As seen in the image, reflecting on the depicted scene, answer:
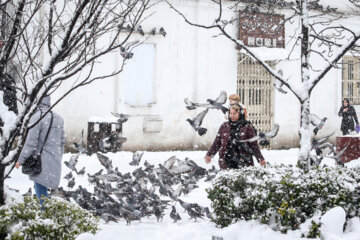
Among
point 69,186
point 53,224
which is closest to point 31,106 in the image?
point 53,224

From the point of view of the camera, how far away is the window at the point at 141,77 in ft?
50.1

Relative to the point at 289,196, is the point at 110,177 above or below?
below

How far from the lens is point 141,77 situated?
50.7 feet

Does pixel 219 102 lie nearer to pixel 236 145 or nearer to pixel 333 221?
pixel 236 145

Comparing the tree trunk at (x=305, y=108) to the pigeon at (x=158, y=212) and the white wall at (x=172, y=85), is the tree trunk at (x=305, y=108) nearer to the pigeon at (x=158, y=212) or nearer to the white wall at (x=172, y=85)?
the pigeon at (x=158, y=212)

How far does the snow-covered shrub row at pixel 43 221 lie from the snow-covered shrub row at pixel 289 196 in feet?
5.31

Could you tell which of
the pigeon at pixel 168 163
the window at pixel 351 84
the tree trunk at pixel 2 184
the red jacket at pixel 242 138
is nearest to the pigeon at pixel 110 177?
the pigeon at pixel 168 163

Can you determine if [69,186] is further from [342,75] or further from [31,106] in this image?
[342,75]

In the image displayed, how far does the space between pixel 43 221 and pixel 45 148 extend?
2177 mm

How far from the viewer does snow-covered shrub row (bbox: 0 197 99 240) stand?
4.06m

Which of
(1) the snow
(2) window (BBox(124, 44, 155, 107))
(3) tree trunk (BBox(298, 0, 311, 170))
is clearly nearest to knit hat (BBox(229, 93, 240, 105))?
(3) tree trunk (BBox(298, 0, 311, 170))

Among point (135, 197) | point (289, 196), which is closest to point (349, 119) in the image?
point (135, 197)

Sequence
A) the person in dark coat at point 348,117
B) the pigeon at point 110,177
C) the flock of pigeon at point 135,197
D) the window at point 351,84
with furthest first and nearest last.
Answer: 1. the window at point 351,84
2. the person in dark coat at point 348,117
3. the pigeon at point 110,177
4. the flock of pigeon at point 135,197

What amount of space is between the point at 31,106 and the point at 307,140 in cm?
316
